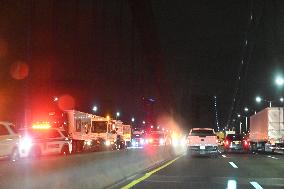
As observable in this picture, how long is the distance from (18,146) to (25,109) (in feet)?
151

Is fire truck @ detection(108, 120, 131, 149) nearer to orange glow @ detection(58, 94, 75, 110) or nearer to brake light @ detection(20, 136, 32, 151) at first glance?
brake light @ detection(20, 136, 32, 151)

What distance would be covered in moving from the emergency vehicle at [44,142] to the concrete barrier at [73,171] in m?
8.34

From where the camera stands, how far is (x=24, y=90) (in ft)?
228

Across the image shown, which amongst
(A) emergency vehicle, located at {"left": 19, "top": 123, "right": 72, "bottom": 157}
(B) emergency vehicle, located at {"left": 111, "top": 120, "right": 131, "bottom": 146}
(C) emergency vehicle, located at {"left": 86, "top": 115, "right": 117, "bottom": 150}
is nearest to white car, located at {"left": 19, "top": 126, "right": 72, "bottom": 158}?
(A) emergency vehicle, located at {"left": 19, "top": 123, "right": 72, "bottom": 157}

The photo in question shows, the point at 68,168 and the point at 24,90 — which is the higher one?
the point at 24,90

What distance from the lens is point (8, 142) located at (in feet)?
77.3

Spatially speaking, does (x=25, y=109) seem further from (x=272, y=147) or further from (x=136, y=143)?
(x=272, y=147)

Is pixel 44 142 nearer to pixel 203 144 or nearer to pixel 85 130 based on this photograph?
pixel 203 144

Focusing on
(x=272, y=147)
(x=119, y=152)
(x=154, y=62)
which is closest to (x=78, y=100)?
(x=154, y=62)

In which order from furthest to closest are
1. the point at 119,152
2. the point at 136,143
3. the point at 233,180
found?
the point at 136,143
the point at 119,152
the point at 233,180

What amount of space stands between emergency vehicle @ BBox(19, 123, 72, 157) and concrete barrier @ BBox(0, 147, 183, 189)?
834 centimetres

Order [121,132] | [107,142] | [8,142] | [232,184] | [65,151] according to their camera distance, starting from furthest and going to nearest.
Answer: [121,132], [107,142], [65,151], [8,142], [232,184]

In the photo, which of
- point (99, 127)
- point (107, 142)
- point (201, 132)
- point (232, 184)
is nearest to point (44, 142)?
point (201, 132)

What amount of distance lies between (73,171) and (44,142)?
17.8 metres
